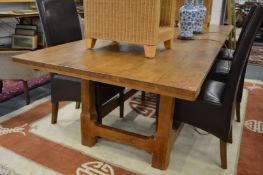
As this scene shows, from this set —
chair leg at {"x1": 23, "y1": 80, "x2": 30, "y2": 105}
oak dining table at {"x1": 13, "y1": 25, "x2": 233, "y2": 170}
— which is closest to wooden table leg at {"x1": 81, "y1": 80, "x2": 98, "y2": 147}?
oak dining table at {"x1": 13, "y1": 25, "x2": 233, "y2": 170}

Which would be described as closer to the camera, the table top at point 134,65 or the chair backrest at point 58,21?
the table top at point 134,65

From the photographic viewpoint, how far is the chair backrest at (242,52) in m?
1.33

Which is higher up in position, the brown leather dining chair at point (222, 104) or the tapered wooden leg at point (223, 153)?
the brown leather dining chair at point (222, 104)

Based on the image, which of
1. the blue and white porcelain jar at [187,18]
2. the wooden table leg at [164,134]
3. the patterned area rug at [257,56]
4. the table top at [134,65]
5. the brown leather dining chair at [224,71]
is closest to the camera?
the table top at [134,65]

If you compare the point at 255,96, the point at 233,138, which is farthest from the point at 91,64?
the point at 255,96

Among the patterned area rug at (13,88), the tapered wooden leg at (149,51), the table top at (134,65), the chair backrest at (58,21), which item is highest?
the chair backrest at (58,21)

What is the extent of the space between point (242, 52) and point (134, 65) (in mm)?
586

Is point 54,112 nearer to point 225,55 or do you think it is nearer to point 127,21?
point 127,21

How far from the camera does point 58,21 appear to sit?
6.34 feet

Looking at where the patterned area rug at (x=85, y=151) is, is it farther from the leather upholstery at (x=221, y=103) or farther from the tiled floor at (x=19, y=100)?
the leather upholstery at (x=221, y=103)

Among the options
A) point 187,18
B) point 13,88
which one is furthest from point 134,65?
point 13,88

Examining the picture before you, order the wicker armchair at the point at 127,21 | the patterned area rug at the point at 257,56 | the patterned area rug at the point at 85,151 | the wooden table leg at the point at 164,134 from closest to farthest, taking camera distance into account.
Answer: the wicker armchair at the point at 127,21
the wooden table leg at the point at 164,134
the patterned area rug at the point at 85,151
the patterned area rug at the point at 257,56

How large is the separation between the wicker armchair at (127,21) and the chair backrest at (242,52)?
16.5 inches

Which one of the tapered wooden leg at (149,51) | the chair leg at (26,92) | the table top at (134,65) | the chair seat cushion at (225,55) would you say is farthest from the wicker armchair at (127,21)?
the chair leg at (26,92)
